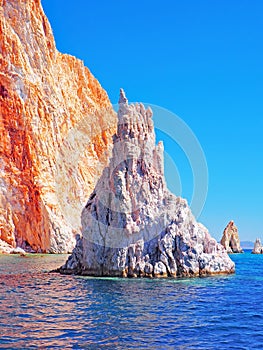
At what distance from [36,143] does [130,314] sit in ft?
216

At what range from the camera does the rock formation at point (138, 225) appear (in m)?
32.8

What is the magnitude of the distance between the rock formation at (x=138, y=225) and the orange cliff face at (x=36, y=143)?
39494 millimetres

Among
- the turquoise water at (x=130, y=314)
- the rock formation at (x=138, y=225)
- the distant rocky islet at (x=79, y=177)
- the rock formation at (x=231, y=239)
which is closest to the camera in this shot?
the turquoise water at (x=130, y=314)

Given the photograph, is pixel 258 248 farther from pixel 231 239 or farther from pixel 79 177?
pixel 79 177

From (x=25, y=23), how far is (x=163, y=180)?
209 ft

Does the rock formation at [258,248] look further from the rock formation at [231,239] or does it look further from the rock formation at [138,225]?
the rock formation at [138,225]

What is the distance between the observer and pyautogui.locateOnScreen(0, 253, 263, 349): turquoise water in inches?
613

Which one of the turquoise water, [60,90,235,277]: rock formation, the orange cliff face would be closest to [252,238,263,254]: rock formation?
the orange cliff face

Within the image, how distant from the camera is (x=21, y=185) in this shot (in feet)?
257

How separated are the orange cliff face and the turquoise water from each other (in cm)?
4657

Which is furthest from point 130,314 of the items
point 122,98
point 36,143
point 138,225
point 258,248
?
point 258,248

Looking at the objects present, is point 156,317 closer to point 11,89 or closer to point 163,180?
point 163,180

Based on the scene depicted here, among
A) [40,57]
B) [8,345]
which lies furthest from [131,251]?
[40,57]

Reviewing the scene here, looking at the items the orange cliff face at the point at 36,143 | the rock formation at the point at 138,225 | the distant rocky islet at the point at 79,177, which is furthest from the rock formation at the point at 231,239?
the rock formation at the point at 138,225
